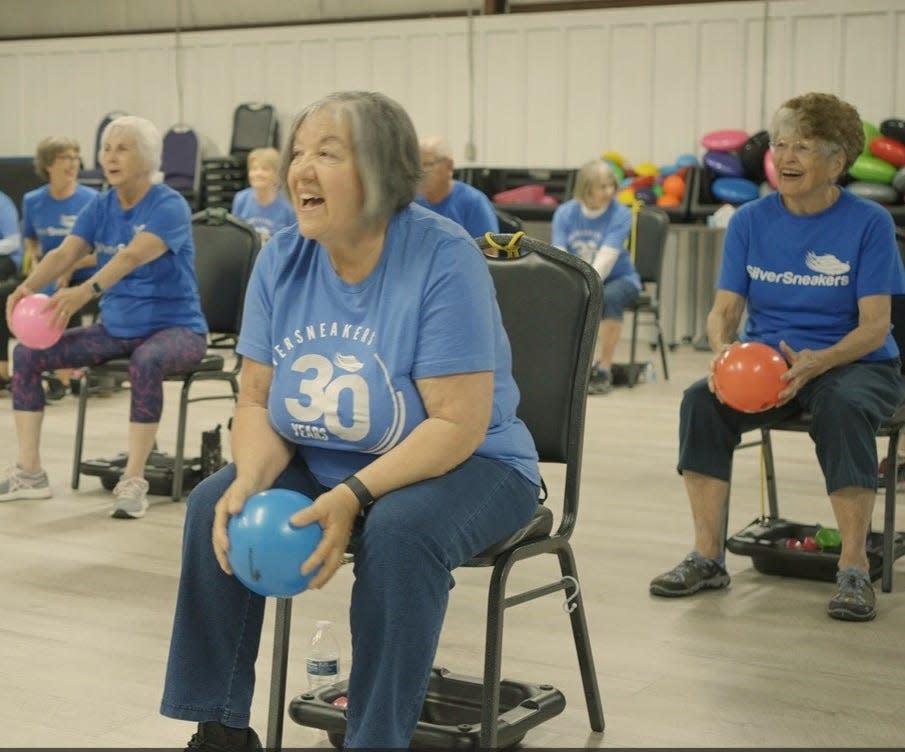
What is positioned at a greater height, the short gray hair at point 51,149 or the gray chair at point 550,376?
the short gray hair at point 51,149

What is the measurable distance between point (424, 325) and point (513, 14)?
27.2 ft

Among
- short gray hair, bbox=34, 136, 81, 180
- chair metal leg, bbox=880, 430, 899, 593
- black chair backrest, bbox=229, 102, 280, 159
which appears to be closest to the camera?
chair metal leg, bbox=880, 430, 899, 593

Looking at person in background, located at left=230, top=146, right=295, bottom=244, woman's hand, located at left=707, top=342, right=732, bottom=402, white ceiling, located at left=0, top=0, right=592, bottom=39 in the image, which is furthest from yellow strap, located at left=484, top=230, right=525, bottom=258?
white ceiling, located at left=0, top=0, right=592, bottom=39

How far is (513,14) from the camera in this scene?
10008 millimetres

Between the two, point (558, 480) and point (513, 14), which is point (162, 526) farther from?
point (513, 14)

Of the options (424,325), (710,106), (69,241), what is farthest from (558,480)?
(710,106)

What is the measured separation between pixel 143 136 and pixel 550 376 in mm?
2410

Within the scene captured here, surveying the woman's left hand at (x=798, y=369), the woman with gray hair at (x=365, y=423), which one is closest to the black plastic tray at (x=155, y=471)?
the woman's left hand at (x=798, y=369)

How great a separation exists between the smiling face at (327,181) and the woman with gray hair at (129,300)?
2.34m

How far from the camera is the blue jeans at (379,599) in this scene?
1944 millimetres

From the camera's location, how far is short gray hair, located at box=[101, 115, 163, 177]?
441 cm

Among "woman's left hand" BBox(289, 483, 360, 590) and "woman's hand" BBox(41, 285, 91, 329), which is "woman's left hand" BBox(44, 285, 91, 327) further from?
"woman's left hand" BBox(289, 483, 360, 590)

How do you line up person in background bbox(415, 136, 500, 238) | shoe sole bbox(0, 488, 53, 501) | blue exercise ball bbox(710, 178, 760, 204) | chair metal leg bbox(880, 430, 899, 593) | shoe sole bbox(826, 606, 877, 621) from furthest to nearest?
1. blue exercise ball bbox(710, 178, 760, 204)
2. person in background bbox(415, 136, 500, 238)
3. shoe sole bbox(0, 488, 53, 501)
4. chair metal leg bbox(880, 430, 899, 593)
5. shoe sole bbox(826, 606, 877, 621)

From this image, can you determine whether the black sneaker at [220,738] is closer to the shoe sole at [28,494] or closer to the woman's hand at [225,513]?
the woman's hand at [225,513]
